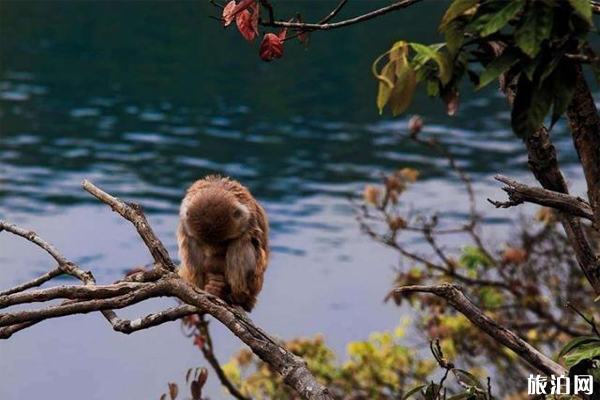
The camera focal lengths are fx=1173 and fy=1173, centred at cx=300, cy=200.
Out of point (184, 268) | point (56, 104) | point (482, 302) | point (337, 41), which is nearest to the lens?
point (184, 268)

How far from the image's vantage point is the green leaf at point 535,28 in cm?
186

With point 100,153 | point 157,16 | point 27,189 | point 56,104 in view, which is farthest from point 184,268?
point 157,16

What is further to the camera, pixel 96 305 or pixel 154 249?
pixel 154 249

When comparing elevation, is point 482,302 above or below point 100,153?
below

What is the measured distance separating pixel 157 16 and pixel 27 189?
1511 centimetres

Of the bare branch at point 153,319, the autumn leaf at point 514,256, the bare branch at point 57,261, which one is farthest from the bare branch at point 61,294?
the autumn leaf at point 514,256

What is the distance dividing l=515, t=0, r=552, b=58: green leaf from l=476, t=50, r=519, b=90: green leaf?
0.06 meters

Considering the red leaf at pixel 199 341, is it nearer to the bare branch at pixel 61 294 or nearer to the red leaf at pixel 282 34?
the bare branch at pixel 61 294

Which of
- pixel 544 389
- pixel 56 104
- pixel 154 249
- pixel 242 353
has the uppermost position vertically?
pixel 56 104

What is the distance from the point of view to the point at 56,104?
23.9m

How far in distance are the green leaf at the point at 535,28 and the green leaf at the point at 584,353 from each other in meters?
0.87

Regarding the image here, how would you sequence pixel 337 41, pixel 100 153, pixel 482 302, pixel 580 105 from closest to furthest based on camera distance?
pixel 580 105 → pixel 482 302 → pixel 100 153 → pixel 337 41

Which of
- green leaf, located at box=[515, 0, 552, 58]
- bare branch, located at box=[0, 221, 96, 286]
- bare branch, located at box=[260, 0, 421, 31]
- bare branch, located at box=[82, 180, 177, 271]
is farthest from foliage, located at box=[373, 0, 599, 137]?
bare branch, located at box=[0, 221, 96, 286]

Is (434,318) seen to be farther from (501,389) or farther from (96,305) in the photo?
(96,305)
